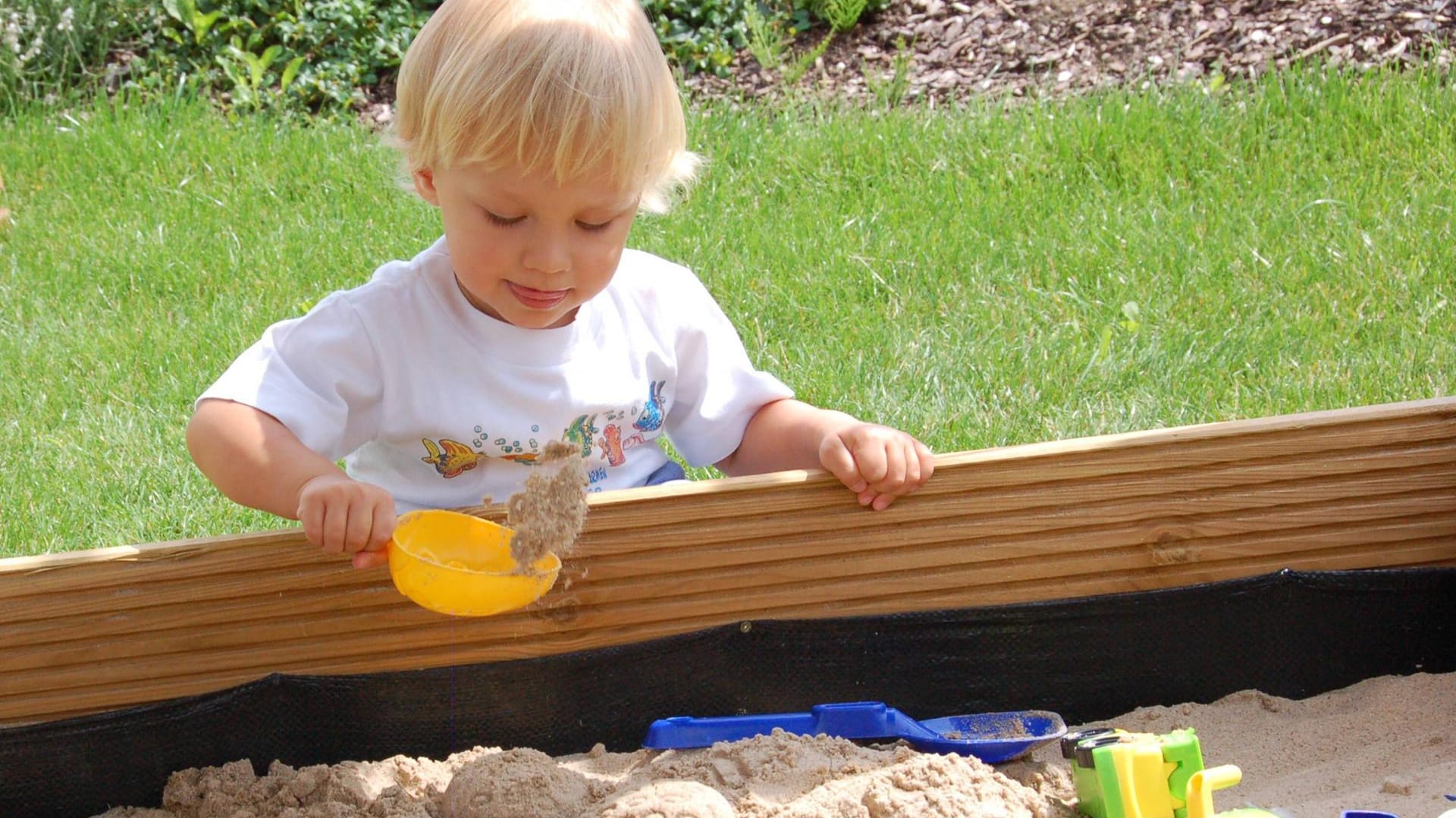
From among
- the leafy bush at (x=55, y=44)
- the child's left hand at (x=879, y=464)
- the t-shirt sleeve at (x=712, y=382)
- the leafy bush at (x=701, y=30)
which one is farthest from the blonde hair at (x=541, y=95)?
the leafy bush at (x=55, y=44)

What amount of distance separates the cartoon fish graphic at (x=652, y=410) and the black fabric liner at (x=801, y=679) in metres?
0.38

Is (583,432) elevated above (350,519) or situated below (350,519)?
below

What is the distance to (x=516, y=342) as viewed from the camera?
1903mm

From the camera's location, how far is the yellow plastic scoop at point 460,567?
149 cm

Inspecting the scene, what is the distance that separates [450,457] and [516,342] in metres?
0.17

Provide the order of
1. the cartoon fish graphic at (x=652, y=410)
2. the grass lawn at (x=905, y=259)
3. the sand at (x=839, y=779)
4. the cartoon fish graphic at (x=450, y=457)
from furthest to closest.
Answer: the grass lawn at (x=905, y=259) → the cartoon fish graphic at (x=652, y=410) → the cartoon fish graphic at (x=450, y=457) → the sand at (x=839, y=779)

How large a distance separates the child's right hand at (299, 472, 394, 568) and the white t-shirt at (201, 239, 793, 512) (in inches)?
8.5

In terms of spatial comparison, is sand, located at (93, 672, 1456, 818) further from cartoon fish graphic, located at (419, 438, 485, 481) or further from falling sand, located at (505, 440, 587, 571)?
cartoon fish graphic, located at (419, 438, 485, 481)

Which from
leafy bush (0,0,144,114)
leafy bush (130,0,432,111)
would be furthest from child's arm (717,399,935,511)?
leafy bush (0,0,144,114)

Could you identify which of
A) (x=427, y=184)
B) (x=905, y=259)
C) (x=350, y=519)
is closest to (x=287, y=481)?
(x=350, y=519)

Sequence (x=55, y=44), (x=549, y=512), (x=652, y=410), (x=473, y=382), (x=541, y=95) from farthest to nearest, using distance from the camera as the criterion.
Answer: (x=55, y=44)
(x=652, y=410)
(x=473, y=382)
(x=541, y=95)
(x=549, y=512)

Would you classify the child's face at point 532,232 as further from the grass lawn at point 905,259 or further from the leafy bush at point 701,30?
the leafy bush at point 701,30

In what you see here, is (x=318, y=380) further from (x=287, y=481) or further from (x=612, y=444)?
(x=612, y=444)

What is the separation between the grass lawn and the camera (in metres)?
2.55
